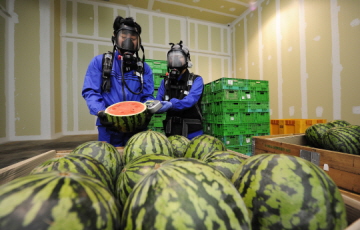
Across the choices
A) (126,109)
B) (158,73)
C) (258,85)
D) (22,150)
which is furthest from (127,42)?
(22,150)

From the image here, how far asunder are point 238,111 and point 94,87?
10.4 ft

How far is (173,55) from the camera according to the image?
339cm

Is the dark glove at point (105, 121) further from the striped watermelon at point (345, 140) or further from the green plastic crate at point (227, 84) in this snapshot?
the green plastic crate at point (227, 84)

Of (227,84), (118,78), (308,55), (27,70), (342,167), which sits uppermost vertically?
(308,55)

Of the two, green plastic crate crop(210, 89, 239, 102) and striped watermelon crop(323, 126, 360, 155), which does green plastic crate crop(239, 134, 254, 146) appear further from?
striped watermelon crop(323, 126, 360, 155)

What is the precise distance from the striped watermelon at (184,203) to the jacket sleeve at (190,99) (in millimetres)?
2569

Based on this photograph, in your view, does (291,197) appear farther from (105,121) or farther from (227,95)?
(227,95)

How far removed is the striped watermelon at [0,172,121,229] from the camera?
346mm

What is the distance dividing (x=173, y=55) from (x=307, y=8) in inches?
176

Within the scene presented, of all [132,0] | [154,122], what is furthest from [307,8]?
[132,0]

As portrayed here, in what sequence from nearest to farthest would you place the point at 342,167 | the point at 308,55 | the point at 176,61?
the point at 342,167
the point at 176,61
the point at 308,55

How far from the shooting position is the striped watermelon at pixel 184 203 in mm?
390

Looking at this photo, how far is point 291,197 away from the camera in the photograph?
0.51 meters

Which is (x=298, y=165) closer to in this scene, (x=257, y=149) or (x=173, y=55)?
(x=257, y=149)
